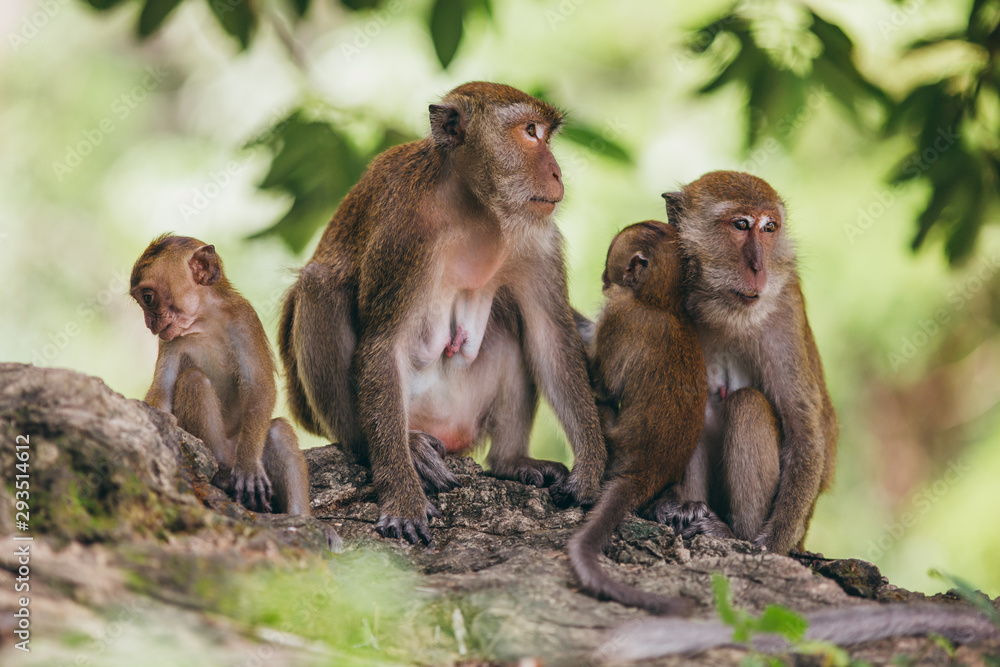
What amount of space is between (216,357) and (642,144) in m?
6.05

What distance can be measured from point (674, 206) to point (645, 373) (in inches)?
48.4

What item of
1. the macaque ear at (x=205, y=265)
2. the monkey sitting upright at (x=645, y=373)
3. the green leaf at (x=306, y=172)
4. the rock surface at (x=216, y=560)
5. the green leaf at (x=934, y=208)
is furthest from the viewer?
the green leaf at (x=934, y=208)

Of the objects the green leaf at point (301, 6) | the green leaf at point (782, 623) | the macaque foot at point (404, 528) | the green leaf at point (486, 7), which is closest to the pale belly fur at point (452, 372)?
the macaque foot at point (404, 528)

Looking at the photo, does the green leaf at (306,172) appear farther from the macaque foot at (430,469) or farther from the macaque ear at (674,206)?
the macaque ear at (674,206)

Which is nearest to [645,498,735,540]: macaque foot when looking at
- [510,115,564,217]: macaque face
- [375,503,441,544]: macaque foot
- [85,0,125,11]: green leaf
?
[375,503,441,544]: macaque foot

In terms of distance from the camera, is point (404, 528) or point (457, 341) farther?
point (457, 341)

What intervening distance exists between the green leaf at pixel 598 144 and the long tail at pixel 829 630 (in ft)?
8.32

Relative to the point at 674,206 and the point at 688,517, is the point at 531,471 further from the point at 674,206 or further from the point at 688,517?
the point at 674,206

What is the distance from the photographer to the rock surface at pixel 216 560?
2963 mm

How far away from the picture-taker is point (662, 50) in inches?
426

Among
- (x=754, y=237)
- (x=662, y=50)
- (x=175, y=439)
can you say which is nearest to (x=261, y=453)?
(x=175, y=439)

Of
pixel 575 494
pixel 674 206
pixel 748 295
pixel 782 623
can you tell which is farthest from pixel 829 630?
pixel 674 206

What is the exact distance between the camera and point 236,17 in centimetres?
495

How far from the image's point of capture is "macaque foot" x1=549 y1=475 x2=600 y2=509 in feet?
16.4
